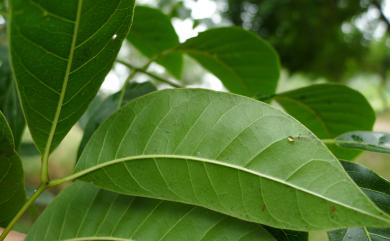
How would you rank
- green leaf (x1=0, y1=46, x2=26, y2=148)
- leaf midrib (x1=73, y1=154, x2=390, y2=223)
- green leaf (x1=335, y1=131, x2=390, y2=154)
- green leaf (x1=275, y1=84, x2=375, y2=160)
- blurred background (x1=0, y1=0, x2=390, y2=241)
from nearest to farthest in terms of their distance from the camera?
leaf midrib (x1=73, y1=154, x2=390, y2=223)
green leaf (x1=335, y1=131, x2=390, y2=154)
green leaf (x1=275, y1=84, x2=375, y2=160)
green leaf (x1=0, y1=46, x2=26, y2=148)
blurred background (x1=0, y1=0, x2=390, y2=241)

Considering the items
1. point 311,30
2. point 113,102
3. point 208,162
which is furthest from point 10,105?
point 311,30

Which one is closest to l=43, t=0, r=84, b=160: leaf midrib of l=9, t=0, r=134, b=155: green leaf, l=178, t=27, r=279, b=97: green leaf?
l=9, t=0, r=134, b=155: green leaf

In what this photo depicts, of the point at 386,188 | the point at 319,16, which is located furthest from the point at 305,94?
the point at 319,16

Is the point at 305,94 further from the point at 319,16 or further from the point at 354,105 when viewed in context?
the point at 319,16

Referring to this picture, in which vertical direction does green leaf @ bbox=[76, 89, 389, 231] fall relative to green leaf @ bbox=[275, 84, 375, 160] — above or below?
below

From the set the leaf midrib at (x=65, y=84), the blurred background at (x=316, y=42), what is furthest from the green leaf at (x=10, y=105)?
the blurred background at (x=316, y=42)

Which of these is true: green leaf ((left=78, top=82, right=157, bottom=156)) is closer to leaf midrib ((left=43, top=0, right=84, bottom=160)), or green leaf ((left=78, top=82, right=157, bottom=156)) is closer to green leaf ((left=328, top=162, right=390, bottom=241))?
leaf midrib ((left=43, top=0, right=84, bottom=160))

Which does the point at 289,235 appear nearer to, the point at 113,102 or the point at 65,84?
the point at 65,84
